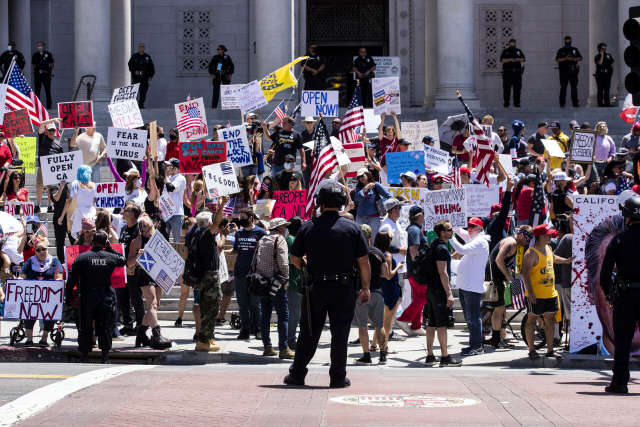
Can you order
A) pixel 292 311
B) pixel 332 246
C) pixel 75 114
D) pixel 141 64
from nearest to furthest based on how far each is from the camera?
pixel 332 246
pixel 292 311
pixel 75 114
pixel 141 64

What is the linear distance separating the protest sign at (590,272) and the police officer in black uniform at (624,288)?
2.07m

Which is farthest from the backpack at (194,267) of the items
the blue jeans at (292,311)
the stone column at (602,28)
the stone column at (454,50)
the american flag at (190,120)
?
the stone column at (602,28)

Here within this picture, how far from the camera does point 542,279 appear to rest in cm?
1161

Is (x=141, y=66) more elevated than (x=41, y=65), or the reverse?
(x=41, y=65)

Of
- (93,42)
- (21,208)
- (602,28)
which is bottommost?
(21,208)

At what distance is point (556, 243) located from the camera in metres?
13.5

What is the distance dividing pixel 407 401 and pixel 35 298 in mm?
5980

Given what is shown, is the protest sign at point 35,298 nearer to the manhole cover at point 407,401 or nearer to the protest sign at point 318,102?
the manhole cover at point 407,401

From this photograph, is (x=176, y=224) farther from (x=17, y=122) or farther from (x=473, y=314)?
(x=473, y=314)

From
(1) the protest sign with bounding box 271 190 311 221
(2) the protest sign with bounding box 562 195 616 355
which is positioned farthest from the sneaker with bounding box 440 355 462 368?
(1) the protest sign with bounding box 271 190 311 221

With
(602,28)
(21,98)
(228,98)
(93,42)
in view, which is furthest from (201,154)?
(602,28)

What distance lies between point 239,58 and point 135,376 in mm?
21369

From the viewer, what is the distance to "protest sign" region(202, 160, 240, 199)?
1486 centimetres

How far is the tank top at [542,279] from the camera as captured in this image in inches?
456
